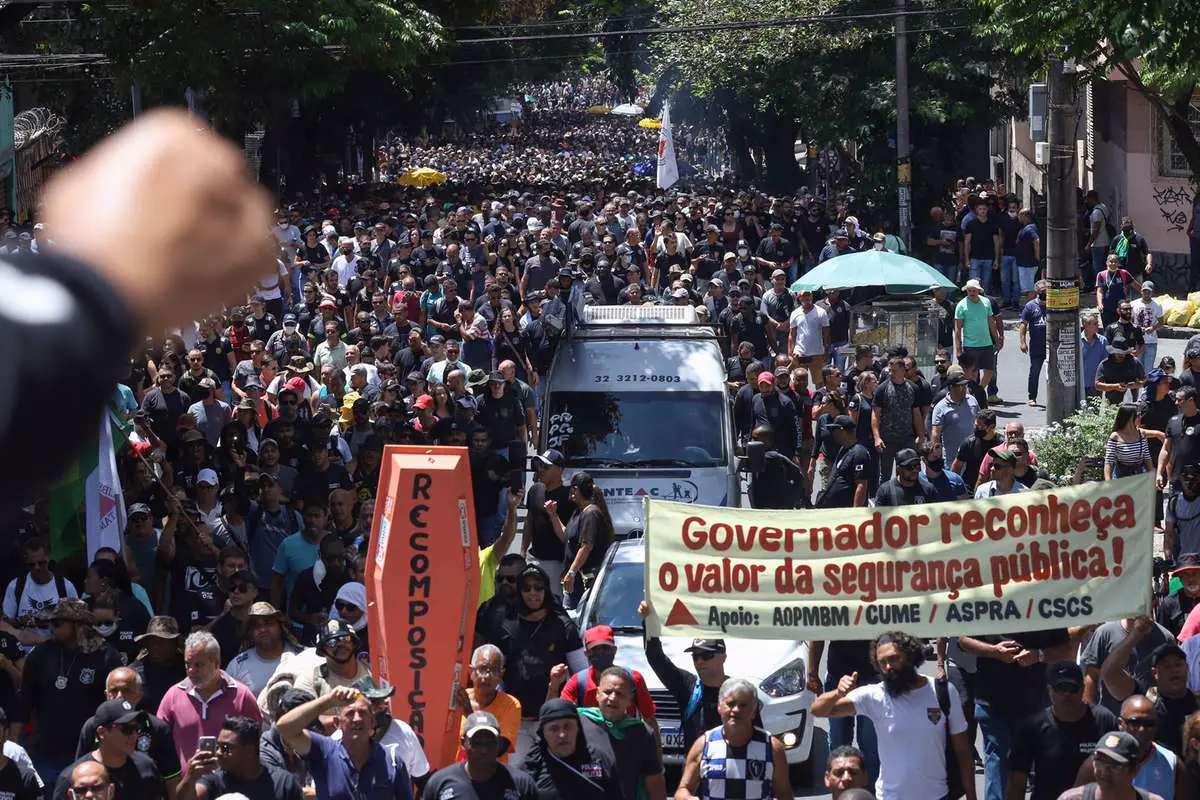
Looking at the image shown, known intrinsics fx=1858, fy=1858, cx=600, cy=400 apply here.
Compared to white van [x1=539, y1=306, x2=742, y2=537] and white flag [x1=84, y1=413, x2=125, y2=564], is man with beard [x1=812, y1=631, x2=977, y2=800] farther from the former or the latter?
white van [x1=539, y1=306, x2=742, y2=537]

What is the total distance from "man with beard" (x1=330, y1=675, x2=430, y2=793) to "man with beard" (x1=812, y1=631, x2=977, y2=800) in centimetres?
205

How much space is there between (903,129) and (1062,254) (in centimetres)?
1606

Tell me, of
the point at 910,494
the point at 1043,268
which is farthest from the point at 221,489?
the point at 1043,268

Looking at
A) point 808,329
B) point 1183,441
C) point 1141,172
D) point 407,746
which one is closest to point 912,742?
point 407,746

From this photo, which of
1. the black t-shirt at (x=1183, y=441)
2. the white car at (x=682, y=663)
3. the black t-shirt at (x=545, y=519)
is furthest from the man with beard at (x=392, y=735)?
the black t-shirt at (x=1183, y=441)

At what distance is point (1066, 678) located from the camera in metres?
8.46

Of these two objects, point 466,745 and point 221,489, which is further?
point 221,489

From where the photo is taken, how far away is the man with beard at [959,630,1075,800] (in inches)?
374

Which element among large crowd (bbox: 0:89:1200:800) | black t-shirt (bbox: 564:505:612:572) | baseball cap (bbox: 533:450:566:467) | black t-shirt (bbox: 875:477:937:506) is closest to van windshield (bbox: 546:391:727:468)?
large crowd (bbox: 0:89:1200:800)

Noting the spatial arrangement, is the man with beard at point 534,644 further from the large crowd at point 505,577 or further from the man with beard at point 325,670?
the man with beard at point 325,670

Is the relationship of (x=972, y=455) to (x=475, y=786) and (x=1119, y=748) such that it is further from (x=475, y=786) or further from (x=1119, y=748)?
(x=475, y=786)

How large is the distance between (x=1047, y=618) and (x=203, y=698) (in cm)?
422

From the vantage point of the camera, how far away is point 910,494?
1276cm

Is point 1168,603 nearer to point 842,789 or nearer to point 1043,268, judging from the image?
point 842,789
